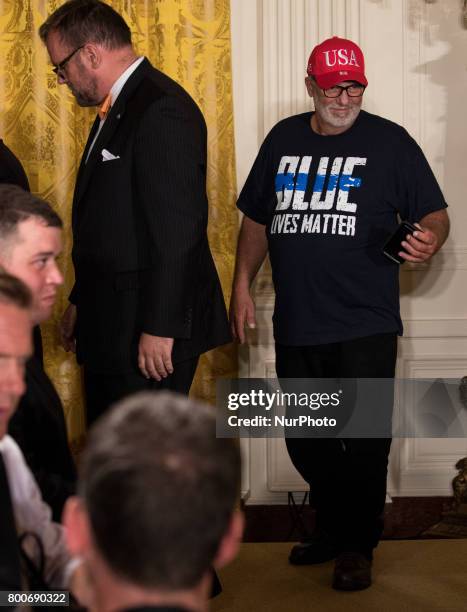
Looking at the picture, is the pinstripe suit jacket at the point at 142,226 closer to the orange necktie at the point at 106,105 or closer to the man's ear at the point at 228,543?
the orange necktie at the point at 106,105

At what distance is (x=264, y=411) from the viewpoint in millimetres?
4016

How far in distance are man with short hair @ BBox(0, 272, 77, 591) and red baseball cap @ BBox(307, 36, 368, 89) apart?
2.07 metres

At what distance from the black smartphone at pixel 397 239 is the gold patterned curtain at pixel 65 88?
0.91 meters

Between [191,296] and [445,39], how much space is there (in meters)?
1.76

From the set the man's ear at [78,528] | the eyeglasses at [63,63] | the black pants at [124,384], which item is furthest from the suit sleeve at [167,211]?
the man's ear at [78,528]

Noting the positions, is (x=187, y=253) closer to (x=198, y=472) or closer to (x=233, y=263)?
(x=233, y=263)

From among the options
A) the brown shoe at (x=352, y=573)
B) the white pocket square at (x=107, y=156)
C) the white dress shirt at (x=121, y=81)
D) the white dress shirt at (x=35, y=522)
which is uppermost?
the white dress shirt at (x=121, y=81)

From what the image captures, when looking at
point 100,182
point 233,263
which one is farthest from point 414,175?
point 100,182

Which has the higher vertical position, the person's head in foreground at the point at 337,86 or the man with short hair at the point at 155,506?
the person's head in foreground at the point at 337,86

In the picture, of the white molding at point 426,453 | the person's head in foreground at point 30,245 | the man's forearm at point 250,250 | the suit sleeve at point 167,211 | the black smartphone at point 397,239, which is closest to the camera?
the person's head in foreground at point 30,245

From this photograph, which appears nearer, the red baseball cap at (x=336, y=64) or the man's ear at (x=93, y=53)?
the man's ear at (x=93, y=53)

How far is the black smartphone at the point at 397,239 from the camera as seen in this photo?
3.23m

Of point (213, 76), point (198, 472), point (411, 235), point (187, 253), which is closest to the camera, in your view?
point (198, 472)

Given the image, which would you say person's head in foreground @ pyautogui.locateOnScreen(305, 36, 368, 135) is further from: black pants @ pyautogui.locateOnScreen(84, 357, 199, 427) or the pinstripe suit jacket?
black pants @ pyautogui.locateOnScreen(84, 357, 199, 427)
